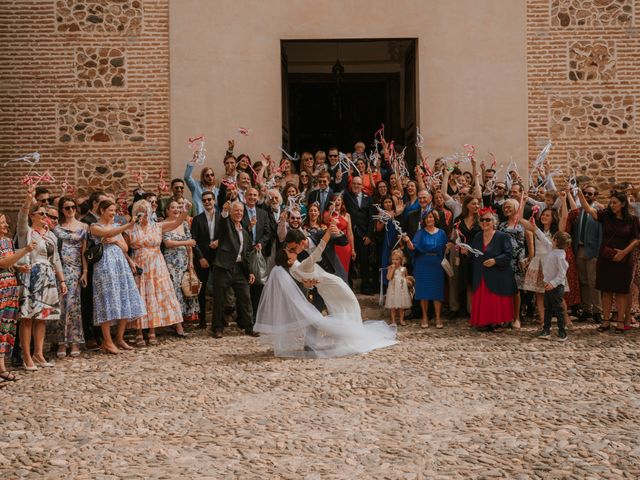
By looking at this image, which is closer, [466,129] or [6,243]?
[6,243]

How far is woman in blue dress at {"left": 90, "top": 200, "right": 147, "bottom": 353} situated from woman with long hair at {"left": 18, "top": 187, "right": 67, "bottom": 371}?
47 cm

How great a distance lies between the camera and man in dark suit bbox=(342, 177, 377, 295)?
430 inches

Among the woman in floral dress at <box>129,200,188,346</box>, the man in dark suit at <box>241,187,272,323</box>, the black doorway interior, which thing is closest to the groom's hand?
the man in dark suit at <box>241,187,272,323</box>

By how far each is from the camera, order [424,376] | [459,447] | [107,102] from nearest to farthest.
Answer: [459,447], [424,376], [107,102]

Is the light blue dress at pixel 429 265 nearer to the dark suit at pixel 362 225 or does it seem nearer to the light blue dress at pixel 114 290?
the dark suit at pixel 362 225

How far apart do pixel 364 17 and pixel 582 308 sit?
6.24m

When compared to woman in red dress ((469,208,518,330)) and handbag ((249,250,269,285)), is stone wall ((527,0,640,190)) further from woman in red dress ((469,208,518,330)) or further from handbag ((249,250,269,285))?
handbag ((249,250,269,285))

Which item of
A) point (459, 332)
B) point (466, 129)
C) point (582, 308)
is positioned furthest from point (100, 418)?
point (466, 129)

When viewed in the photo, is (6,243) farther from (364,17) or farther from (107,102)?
(364,17)

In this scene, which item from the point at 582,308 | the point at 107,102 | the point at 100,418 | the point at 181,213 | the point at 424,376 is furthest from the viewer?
the point at 107,102

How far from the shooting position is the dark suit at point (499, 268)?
911cm

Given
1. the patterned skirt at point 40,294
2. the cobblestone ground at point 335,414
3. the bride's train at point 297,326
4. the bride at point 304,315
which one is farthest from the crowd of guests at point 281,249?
the cobblestone ground at point 335,414

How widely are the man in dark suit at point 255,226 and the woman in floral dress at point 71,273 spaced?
1939 mm

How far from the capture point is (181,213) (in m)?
9.05
